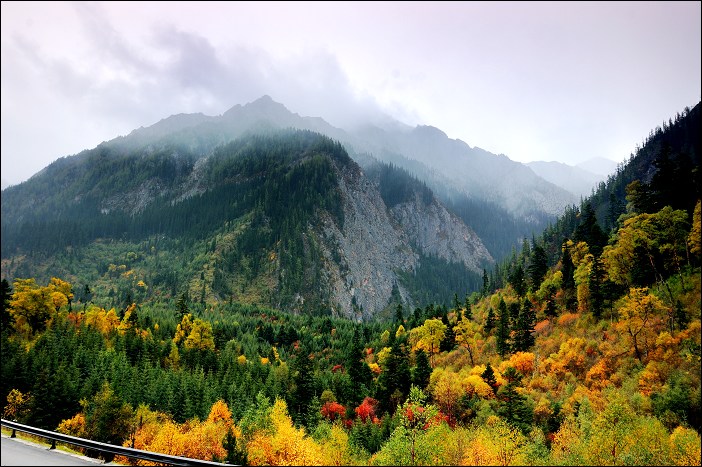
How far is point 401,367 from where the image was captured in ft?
282

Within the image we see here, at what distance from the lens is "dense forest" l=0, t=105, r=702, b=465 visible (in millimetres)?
45594

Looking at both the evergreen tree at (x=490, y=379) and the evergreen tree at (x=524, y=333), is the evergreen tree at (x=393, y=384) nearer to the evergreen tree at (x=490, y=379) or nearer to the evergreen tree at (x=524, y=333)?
the evergreen tree at (x=490, y=379)

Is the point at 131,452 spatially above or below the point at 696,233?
below

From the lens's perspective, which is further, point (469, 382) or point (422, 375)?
point (422, 375)

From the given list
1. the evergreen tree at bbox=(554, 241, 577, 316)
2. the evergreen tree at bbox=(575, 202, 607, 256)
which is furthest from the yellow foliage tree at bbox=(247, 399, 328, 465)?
the evergreen tree at bbox=(575, 202, 607, 256)

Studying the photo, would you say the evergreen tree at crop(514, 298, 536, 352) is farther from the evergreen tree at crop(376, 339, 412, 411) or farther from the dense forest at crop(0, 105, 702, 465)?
the evergreen tree at crop(376, 339, 412, 411)

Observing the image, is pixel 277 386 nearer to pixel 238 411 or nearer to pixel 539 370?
pixel 238 411

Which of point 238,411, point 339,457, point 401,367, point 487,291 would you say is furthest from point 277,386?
point 487,291

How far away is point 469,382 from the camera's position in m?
76.2

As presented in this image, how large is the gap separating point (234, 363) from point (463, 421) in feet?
208

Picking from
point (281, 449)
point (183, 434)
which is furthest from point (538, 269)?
point (183, 434)

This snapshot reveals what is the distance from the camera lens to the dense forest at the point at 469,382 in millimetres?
45594

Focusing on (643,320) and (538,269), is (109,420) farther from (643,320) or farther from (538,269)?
(538,269)

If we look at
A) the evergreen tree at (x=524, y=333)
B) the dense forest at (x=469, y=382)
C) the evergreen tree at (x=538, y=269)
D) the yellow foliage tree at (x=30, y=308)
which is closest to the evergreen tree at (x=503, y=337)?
the dense forest at (x=469, y=382)
